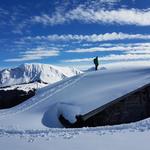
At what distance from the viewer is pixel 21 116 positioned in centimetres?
1889

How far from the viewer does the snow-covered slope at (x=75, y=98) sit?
57.6ft

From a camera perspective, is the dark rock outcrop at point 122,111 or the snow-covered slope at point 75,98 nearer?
the snow-covered slope at point 75,98

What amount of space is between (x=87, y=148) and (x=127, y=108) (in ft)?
35.0

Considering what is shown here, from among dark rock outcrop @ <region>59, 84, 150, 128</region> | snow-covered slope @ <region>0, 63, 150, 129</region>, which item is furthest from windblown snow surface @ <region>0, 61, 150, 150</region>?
dark rock outcrop @ <region>59, 84, 150, 128</region>

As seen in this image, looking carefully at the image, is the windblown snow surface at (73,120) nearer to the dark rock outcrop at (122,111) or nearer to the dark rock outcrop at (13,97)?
the dark rock outcrop at (122,111)

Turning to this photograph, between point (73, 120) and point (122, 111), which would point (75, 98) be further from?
point (122, 111)

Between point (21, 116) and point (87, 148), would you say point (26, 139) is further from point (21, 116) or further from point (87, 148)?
point (21, 116)

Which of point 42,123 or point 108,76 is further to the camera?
point 108,76

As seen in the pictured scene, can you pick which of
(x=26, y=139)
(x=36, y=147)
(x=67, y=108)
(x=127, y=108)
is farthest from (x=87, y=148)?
(x=127, y=108)

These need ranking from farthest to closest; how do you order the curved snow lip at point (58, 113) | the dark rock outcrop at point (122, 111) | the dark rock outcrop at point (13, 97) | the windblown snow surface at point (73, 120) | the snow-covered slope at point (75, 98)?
the dark rock outcrop at point (13, 97)
the dark rock outcrop at point (122, 111)
the snow-covered slope at point (75, 98)
the curved snow lip at point (58, 113)
the windblown snow surface at point (73, 120)

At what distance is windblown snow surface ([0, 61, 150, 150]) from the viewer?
31.6ft

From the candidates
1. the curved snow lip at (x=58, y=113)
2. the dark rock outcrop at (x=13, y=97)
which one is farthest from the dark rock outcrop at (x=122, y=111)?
the dark rock outcrop at (x=13, y=97)

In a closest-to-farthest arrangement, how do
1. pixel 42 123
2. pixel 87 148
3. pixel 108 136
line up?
pixel 87 148
pixel 108 136
pixel 42 123

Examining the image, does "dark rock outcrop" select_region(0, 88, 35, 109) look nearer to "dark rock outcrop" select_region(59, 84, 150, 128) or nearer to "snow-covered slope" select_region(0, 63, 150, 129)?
"snow-covered slope" select_region(0, 63, 150, 129)
